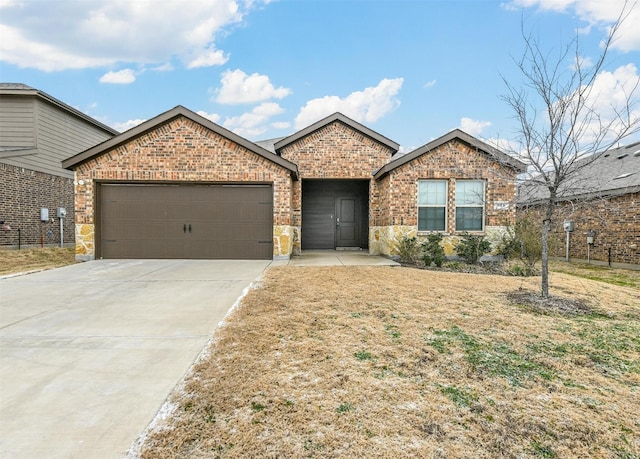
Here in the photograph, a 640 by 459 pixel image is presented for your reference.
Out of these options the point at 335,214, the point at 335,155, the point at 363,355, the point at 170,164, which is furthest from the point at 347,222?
the point at 363,355

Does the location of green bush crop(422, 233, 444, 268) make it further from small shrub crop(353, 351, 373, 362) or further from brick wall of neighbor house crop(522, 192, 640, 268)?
small shrub crop(353, 351, 373, 362)

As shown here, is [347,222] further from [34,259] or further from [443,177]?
[34,259]

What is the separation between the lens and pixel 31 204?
13227 millimetres

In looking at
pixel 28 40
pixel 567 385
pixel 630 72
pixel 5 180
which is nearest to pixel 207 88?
pixel 28 40

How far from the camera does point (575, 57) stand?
554 cm

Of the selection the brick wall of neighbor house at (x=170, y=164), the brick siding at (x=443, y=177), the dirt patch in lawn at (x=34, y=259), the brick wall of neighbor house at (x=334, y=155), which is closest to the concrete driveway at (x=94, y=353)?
the dirt patch in lawn at (x=34, y=259)

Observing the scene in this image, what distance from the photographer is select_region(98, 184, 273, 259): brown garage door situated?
415 inches

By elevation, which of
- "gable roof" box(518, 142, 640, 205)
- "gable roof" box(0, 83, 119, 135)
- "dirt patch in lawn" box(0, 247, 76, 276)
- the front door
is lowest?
"dirt patch in lawn" box(0, 247, 76, 276)

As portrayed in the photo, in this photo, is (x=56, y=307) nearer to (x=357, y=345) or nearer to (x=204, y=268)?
(x=204, y=268)

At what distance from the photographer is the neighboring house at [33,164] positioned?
40.8 feet

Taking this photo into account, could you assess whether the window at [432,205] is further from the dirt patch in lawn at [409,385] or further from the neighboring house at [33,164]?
the neighboring house at [33,164]

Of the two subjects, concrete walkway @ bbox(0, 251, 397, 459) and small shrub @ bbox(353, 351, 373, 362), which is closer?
concrete walkway @ bbox(0, 251, 397, 459)

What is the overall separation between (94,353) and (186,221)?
754cm

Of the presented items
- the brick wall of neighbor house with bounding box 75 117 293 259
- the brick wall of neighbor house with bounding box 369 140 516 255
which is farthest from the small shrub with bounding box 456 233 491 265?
the brick wall of neighbor house with bounding box 75 117 293 259
